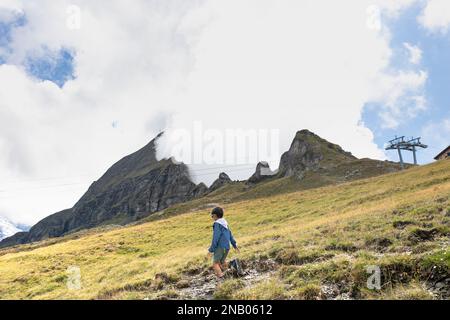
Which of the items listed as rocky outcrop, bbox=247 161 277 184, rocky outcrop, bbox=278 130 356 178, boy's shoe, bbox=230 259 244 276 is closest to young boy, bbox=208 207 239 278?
boy's shoe, bbox=230 259 244 276

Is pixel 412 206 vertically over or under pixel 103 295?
over

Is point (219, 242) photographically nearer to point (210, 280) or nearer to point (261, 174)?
point (210, 280)

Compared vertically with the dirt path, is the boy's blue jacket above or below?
above

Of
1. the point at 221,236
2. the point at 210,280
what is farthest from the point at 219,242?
the point at 210,280

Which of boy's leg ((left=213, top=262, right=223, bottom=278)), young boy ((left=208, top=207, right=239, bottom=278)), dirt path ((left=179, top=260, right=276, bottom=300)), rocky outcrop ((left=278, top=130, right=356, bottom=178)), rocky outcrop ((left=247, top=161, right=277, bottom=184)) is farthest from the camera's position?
rocky outcrop ((left=247, top=161, right=277, bottom=184))

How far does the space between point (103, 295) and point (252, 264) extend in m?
5.72

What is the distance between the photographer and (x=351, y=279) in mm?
9203

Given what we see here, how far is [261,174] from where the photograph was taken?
170625 millimetres

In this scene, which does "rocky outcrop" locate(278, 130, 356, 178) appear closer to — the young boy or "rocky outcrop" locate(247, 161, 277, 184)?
"rocky outcrop" locate(247, 161, 277, 184)

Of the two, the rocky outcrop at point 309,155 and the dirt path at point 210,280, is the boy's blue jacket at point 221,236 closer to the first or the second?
the dirt path at point 210,280

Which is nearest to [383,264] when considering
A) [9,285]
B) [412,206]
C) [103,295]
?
[103,295]

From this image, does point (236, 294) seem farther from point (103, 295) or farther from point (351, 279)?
point (103, 295)

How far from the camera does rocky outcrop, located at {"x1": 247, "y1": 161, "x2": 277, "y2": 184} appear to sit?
167m
